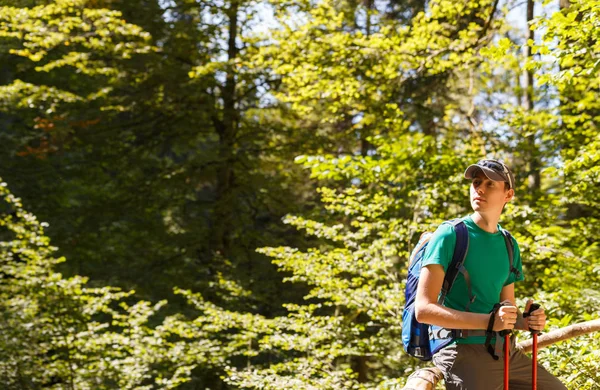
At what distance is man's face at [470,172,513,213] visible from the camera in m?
2.68

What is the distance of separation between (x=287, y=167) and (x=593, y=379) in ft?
43.8

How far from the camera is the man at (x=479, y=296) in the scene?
8.11 feet

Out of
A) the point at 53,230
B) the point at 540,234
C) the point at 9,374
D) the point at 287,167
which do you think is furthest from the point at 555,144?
the point at 53,230

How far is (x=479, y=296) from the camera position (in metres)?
2.62

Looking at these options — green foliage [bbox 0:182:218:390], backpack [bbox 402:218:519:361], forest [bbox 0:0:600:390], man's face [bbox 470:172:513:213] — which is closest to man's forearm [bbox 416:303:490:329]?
backpack [bbox 402:218:519:361]

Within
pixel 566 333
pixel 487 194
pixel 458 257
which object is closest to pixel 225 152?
pixel 566 333

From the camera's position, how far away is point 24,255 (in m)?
9.65

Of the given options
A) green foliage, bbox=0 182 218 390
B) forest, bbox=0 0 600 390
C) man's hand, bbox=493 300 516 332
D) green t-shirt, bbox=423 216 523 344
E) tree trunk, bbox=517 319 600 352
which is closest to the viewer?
man's hand, bbox=493 300 516 332

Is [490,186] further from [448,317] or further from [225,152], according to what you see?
[225,152]

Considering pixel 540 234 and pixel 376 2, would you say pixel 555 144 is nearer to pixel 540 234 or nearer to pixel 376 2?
pixel 540 234

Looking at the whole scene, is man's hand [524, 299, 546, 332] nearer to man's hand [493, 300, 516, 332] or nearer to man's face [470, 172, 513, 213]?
man's hand [493, 300, 516, 332]

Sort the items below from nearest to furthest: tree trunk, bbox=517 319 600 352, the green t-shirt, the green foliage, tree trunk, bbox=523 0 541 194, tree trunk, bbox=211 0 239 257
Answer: the green t-shirt → tree trunk, bbox=517 319 600 352 → tree trunk, bbox=523 0 541 194 → the green foliage → tree trunk, bbox=211 0 239 257

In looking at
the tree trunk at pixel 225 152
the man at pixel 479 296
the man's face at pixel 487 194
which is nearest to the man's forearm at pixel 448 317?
the man at pixel 479 296

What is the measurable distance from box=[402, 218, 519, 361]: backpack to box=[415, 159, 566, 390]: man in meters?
0.03
